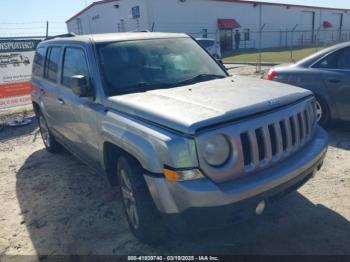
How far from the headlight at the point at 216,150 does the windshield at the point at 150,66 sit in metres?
1.24

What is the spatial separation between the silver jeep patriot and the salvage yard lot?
45cm

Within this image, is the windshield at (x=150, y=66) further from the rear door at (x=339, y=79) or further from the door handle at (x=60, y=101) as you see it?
the rear door at (x=339, y=79)

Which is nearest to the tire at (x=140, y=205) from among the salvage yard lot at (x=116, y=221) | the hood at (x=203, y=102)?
the salvage yard lot at (x=116, y=221)

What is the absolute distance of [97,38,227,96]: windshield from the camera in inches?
142

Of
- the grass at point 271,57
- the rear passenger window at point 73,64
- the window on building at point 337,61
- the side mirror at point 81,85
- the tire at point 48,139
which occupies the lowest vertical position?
the grass at point 271,57

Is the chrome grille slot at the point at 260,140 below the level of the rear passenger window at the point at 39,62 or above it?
below

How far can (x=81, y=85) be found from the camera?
355 centimetres

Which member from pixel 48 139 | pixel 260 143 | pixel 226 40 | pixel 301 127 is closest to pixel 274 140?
pixel 260 143

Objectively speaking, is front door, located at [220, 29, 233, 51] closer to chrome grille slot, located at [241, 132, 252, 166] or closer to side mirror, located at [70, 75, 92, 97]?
side mirror, located at [70, 75, 92, 97]

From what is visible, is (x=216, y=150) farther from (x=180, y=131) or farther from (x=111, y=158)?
(x=111, y=158)

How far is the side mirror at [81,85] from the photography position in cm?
351

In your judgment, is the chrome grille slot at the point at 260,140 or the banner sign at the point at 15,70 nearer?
the chrome grille slot at the point at 260,140

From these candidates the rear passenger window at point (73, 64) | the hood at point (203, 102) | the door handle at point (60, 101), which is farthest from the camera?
the door handle at point (60, 101)

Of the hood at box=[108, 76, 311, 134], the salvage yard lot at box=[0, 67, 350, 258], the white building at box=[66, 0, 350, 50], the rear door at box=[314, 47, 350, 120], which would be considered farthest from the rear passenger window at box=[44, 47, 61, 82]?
the white building at box=[66, 0, 350, 50]
